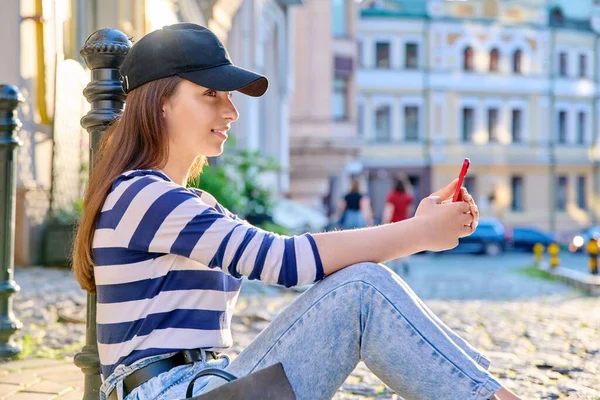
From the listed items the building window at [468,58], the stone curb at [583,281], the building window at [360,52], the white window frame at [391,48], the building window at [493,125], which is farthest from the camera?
the building window at [493,125]

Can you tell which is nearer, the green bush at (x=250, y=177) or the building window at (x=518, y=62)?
the green bush at (x=250, y=177)

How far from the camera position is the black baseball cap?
7.58 feet

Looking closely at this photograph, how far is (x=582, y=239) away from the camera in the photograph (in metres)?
17.9

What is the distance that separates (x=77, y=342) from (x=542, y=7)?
43.7m

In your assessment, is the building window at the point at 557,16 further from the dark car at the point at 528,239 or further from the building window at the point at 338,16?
the building window at the point at 338,16

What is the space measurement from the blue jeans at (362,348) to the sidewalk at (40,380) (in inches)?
63.7

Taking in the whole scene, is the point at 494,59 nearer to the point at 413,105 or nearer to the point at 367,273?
the point at 413,105

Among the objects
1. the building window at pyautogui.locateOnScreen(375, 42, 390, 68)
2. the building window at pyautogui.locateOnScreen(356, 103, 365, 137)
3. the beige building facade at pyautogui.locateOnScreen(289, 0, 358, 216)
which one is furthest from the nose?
the building window at pyautogui.locateOnScreen(375, 42, 390, 68)

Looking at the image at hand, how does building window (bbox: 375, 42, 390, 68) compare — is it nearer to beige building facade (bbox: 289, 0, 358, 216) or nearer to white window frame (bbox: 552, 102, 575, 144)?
white window frame (bbox: 552, 102, 575, 144)

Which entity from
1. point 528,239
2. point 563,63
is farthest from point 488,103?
point 528,239

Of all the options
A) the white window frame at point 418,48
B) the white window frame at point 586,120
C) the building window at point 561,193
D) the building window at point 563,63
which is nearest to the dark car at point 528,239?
the white window frame at point 418,48

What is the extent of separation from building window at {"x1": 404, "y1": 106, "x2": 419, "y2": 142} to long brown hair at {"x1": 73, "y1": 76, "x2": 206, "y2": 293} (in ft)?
134

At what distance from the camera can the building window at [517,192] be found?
4475 cm

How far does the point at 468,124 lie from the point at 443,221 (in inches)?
1665
